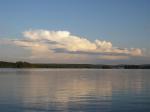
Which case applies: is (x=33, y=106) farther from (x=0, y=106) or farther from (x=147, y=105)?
(x=147, y=105)

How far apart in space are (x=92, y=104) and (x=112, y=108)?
7.10 ft

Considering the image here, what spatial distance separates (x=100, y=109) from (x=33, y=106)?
4.18 m

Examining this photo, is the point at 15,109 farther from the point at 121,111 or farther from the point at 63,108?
the point at 121,111

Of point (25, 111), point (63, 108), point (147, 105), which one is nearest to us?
point (25, 111)

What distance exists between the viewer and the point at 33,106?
20.1 metres

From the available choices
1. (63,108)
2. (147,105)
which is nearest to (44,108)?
(63,108)

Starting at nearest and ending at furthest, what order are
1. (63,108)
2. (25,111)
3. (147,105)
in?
(25,111) → (63,108) → (147,105)

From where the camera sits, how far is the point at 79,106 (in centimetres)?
2033

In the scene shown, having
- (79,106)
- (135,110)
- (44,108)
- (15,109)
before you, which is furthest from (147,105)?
(15,109)

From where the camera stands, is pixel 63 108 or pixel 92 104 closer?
pixel 63 108

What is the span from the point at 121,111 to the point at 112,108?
4.04ft

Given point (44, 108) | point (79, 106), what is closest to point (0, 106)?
point (44, 108)

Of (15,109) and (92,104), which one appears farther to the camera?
(92,104)

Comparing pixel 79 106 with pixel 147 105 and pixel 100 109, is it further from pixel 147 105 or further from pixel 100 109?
pixel 147 105
